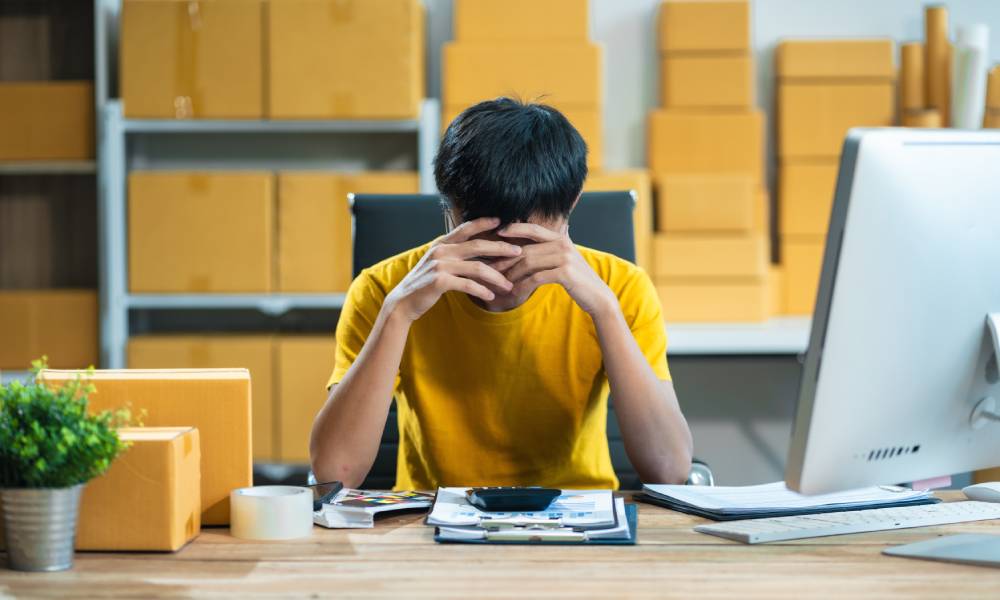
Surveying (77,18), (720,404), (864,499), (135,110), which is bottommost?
(720,404)

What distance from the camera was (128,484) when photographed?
3.10 ft

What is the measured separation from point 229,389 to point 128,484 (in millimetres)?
138

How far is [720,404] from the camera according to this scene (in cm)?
327

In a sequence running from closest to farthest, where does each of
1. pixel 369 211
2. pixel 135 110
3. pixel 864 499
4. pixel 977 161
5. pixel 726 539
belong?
pixel 977 161 < pixel 726 539 < pixel 864 499 < pixel 369 211 < pixel 135 110

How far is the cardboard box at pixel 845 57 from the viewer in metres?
3.07

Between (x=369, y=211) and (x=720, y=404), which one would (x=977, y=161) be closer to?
(x=369, y=211)

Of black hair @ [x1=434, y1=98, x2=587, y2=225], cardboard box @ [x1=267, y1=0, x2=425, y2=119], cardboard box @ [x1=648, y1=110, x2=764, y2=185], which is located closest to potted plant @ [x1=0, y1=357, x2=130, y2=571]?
black hair @ [x1=434, y1=98, x2=587, y2=225]

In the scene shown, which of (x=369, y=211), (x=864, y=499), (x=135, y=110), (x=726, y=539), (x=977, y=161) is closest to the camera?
(x=977, y=161)

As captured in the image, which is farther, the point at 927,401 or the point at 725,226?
the point at 725,226

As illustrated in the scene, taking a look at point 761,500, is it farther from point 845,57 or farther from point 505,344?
point 845,57

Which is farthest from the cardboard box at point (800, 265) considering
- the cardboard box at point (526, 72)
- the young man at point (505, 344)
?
the young man at point (505, 344)

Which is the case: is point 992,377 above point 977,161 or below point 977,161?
below

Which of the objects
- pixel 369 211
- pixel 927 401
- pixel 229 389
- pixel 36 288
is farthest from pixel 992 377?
pixel 36 288

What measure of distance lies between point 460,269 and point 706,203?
1795 millimetres
